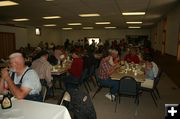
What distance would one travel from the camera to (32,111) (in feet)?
6.90

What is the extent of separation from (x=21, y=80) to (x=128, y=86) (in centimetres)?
218

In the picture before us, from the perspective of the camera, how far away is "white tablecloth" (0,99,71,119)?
6.50 feet

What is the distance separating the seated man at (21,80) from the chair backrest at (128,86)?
5.94 ft

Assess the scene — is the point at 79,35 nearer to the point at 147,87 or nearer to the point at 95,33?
the point at 95,33

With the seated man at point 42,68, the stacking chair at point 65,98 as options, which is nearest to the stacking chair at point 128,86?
the seated man at point 42,68

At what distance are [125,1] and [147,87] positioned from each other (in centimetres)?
294

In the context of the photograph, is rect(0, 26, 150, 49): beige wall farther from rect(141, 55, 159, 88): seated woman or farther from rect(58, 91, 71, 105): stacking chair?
rect(58, 91, 71, 105): stacking chair

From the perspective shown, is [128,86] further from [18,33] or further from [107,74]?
[18,33]

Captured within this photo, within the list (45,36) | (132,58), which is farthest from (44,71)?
(45,36)

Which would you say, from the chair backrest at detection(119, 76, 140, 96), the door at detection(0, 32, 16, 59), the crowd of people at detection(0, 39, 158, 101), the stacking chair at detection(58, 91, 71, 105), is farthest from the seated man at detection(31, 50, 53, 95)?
the door at detection(0, 32, 16, 59)

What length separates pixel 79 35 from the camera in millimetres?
20953

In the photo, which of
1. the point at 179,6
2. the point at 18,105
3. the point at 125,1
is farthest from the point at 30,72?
the point at 179,6

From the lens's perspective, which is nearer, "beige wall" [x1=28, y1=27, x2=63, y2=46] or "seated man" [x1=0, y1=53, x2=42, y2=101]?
"seated man" [x1=0, y1=53, x2=42, y2=101]

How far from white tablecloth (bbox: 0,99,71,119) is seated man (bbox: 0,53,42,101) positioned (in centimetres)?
22
